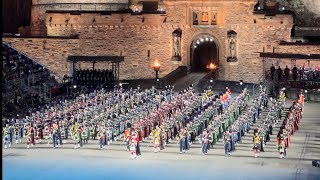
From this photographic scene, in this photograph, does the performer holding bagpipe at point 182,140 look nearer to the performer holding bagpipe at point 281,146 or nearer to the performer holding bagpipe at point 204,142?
the performer holding bagpipe at point 204,142

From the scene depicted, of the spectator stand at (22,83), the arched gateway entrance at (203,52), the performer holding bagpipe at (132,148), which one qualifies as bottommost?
the performer holding bagpipe at (132,148)

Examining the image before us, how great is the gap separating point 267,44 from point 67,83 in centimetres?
1307

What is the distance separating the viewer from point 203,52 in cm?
4406

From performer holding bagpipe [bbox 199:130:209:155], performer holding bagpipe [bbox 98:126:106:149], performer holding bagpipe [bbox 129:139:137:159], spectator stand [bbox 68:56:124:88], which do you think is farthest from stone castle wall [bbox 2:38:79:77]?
performer holding bagpipe [bbox 199:130:209:155]

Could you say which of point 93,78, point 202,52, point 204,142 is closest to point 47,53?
point 93,78

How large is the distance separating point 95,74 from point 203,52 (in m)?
8.33

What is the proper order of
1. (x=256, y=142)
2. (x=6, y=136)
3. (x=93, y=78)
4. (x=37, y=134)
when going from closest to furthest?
(x=256, y=142), (x=6, y=136), (x=37, y=134), (x=93, y=78)

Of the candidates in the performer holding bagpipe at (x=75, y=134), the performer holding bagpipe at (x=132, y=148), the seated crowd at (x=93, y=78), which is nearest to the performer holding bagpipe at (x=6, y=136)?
the performer holding bagpipe at (x=75, y=134)

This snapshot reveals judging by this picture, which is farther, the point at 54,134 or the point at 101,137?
the point at 54,134

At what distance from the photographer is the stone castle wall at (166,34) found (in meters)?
Result: 41.6

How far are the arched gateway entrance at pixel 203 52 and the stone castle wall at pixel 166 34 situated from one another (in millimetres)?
331

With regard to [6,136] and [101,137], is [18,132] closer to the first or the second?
[6,136]

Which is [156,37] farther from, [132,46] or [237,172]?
[237,172]

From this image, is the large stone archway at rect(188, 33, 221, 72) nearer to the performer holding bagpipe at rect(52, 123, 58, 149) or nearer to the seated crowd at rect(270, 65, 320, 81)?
the seated crowd at rect(270, 65, 320, 81)
